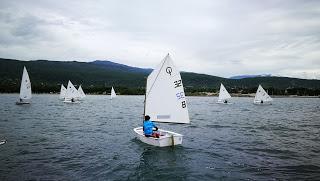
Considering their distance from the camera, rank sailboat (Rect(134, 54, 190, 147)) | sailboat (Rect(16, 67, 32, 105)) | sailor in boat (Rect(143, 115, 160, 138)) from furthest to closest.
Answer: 1. sailboat (Rect(16, 67, 32, 105))
2. sailboat (Rect(134, 54, 190, 147))
3. sailor in boat (Rect(143, 115, 160, 138))

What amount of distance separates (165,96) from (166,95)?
0.37 feet

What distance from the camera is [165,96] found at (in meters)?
24.7

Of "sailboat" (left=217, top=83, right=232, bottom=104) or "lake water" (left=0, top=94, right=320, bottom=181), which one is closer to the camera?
"lake water" (left=0, top=94, right=320, bottom=181)

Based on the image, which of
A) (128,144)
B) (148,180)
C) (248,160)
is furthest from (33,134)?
(248,160)

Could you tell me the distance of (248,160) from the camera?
20359mm

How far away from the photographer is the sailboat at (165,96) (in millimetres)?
24286

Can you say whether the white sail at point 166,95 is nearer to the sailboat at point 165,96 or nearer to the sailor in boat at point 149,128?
the sailboat at point 165,96

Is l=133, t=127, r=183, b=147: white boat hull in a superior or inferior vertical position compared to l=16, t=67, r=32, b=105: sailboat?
inferior

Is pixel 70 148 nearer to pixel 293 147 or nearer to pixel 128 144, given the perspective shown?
pixel 128 144

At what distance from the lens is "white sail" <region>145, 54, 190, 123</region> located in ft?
79.8

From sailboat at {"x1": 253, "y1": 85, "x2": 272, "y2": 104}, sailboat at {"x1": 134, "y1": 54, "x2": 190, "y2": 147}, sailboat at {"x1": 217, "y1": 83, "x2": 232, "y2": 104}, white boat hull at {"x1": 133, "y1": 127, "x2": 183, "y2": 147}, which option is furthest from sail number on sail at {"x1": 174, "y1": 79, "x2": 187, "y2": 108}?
sailboat at {"x1": 253, "y1": 85, "x2": 272, "y2": 104}

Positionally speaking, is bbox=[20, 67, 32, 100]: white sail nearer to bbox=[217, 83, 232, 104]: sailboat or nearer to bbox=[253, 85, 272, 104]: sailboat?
bbox=[217, 83, 232, 104]: sailboat

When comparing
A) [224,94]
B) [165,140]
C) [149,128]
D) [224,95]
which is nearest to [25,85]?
[149,128]

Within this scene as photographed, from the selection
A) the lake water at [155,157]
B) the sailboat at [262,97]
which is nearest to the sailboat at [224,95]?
the sailboat at [262,97]
